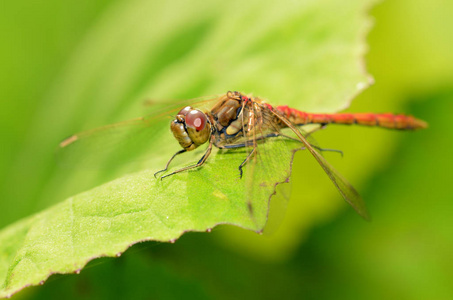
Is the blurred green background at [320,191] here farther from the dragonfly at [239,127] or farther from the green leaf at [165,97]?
the dragonfly at [239,127]

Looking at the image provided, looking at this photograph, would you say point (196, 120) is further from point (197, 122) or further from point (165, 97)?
point (165, 97)

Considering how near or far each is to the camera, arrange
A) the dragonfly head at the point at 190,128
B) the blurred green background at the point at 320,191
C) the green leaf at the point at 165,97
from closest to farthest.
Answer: the green leaf at the point at 165,97 → the dragonfly head at the point at 190,128 → the blurred green background at the point at 320,191

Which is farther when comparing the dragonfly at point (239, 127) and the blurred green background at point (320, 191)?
the blurred green background at point (320, 191)

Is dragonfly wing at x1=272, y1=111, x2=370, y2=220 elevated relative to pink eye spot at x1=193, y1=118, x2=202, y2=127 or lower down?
lower down

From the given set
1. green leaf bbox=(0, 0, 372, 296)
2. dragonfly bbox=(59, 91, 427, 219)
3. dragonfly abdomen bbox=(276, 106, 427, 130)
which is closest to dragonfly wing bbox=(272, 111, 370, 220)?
dragonfly bbox=(59, 91, 427, 219)

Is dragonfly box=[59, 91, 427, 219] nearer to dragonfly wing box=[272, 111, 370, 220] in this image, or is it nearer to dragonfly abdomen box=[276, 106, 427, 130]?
dragonfly wing box=[272, 111, 370, 220]

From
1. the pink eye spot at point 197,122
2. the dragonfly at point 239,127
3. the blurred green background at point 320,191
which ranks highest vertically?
the pink eye spot at point 197,122

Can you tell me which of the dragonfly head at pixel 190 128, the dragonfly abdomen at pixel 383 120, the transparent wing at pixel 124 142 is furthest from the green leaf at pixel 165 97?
the dragonfly abdomen at pixel 383 120
